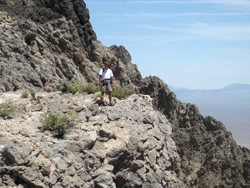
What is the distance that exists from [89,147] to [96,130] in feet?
3.46

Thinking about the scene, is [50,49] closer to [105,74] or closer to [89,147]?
[105,74]

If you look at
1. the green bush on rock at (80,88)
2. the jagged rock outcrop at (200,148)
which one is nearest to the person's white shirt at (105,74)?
the green bush on rock at (80,88)

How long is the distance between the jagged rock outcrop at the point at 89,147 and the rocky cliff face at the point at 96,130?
32 mm

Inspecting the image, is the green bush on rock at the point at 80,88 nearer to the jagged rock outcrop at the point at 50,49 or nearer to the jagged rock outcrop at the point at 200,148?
the jagged rock outcrop at the point at 50,49

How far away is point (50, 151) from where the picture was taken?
343 inches

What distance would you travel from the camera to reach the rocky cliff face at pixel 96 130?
870 centimetres

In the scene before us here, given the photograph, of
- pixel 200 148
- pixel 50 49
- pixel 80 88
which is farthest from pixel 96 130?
pixel 200 148

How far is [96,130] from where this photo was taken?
1080cm

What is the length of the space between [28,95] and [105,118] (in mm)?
4773

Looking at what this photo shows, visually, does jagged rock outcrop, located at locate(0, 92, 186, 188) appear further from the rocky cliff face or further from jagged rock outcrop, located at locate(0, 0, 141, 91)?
jagged rock outcrop, located at locate(0, 0, 141, 91)

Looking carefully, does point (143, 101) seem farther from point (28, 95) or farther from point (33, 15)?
point (33, 15)

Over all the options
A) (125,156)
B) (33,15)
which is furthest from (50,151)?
(33,15)

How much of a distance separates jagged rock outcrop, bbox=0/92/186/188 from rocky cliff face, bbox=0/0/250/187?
0.03m

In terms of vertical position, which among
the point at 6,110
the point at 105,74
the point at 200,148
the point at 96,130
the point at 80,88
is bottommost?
the point at 200,148
